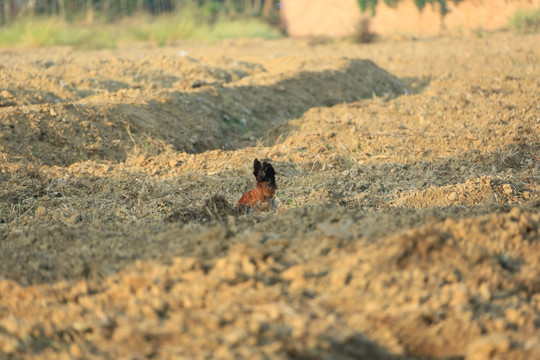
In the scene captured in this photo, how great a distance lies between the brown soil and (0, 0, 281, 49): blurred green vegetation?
Result: 7.38 metres

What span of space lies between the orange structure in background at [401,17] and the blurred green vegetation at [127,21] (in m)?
1.42

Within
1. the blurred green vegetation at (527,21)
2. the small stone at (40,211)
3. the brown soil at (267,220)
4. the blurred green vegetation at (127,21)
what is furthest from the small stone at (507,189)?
the blurred green vegetation at (527,21)

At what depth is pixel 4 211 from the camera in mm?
4344

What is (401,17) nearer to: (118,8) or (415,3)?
(415,3)

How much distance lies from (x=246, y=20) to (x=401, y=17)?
7.77 meters

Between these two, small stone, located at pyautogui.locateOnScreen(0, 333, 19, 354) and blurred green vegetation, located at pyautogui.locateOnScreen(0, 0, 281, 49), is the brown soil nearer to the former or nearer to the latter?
small stone, located at pyautogui.locateOnScreen(0, 333, 19, 354)

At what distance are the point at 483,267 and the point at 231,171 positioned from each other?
10.9ft

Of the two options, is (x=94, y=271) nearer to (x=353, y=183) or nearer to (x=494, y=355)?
(x=494, y=355)

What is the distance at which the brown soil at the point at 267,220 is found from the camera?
1.98m

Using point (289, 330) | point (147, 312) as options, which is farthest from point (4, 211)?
point (289, 330)

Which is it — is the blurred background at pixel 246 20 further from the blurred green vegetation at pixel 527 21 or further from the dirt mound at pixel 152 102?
the dirt mound at pixel 152 102

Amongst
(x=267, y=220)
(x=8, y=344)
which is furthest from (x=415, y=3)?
(x=8, y=344)

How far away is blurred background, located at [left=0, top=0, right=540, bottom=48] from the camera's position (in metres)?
17.5

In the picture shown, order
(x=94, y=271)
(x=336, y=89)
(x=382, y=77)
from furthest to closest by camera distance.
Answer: (x=382, y=77), (x=336, y=89), (x=94, y=271)
